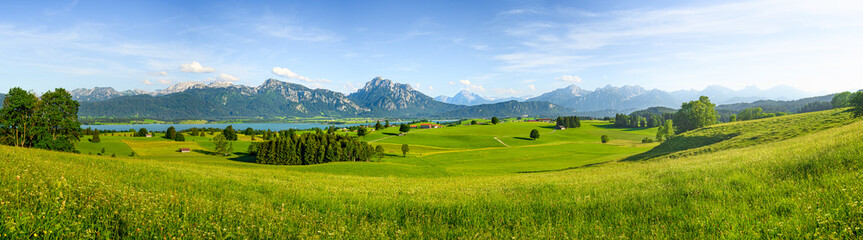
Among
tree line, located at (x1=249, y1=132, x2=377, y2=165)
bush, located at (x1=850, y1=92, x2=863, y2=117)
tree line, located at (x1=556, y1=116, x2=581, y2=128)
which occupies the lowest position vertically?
tree line, located at (x1=249, y1=132, x2=377, y2=165)

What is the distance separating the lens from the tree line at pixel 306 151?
72.3m

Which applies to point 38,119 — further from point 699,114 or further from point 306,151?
point 699,114

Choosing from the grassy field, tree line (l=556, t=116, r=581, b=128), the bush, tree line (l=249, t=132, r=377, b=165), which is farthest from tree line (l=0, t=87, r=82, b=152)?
tree line (l=556, t=116, r=581, b=128)

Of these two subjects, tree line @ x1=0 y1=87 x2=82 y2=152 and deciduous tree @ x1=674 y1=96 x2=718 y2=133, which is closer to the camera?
tree line @ x1=0 y1=87 x2=82 y2=152

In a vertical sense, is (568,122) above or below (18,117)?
below

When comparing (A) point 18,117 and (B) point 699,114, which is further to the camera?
(B) point 699,114

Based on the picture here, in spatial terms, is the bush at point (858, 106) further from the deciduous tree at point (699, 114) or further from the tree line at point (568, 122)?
the tree line at point (568, 122)

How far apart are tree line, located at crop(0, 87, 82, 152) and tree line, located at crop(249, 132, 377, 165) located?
30400 mm

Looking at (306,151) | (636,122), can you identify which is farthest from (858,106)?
(636,122)

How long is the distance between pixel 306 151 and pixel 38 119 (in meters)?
39.6

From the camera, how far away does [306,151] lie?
238 feet

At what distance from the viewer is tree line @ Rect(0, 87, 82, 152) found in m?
44.7

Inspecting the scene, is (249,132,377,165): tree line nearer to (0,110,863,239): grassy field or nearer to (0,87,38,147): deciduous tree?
(0,87,38,147): deciduous tree

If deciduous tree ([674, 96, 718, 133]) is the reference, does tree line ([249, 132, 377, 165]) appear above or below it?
below
